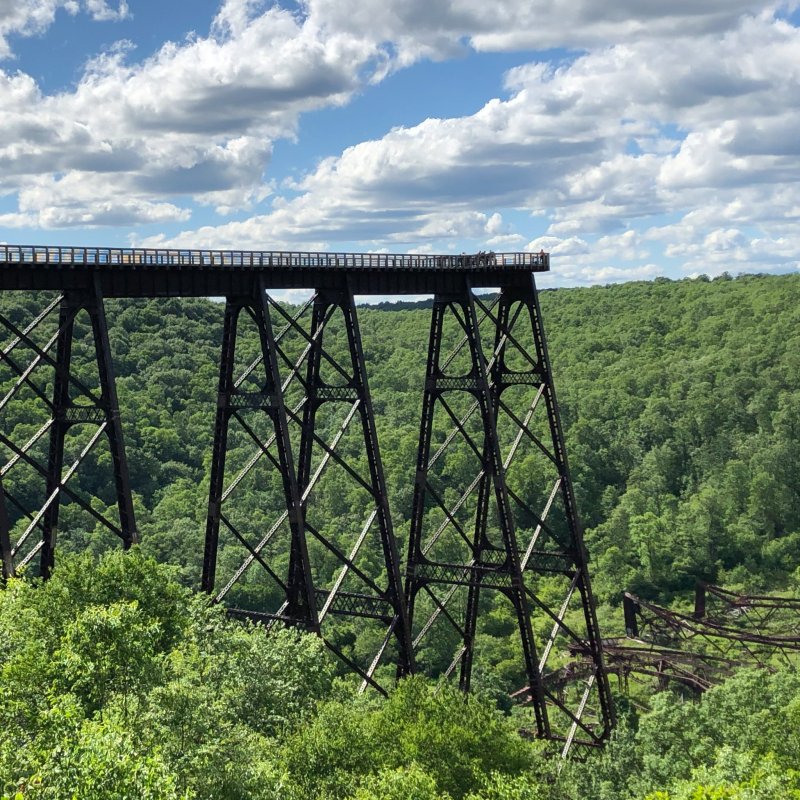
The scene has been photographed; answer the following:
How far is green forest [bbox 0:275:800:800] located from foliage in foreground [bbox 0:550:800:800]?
0.18 ft

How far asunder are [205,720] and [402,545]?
6377 cm

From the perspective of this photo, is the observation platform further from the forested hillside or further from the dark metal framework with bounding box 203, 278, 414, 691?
the forested hillside

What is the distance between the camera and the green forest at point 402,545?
18328mm

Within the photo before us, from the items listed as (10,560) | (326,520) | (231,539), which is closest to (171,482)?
(231,539)

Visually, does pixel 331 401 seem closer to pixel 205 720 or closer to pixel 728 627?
pixel 205 720

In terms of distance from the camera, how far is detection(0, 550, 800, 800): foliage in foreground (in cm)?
1554

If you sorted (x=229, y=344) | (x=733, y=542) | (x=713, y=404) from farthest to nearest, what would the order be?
(x=713, y=404) < (x=733, y=542) < (x=229, y=344)

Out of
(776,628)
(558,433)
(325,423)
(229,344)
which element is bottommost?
(776,628)

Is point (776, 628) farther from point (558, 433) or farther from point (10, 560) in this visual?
point (10, 560)

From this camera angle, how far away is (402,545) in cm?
8212

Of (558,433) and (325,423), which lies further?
(325,423)

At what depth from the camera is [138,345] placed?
10731 cm

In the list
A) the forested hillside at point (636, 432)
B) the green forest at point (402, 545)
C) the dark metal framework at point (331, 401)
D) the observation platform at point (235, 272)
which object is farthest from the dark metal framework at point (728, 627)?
the observation platform at point (235, 272)

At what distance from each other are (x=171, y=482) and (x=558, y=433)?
60.2 meters
